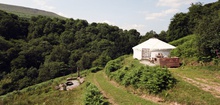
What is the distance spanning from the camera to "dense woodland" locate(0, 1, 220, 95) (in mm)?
34781

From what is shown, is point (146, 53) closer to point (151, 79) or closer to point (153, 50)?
point (153, 50)

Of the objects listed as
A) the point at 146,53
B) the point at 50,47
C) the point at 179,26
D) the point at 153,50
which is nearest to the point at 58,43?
the point at 50,47

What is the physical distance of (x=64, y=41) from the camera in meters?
63.4

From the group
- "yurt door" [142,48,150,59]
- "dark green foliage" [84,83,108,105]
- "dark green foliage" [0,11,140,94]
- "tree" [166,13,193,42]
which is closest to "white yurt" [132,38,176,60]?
"yurt door" [142,48,150,59]

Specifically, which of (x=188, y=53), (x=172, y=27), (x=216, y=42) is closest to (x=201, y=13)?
(x=172, y=27)

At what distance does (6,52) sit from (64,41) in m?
19.8

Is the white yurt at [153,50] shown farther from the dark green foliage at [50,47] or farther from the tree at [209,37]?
the dark green foliage at [50,47]

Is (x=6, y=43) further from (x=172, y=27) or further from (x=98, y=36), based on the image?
(x=172, y=27)

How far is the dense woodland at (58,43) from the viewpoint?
114ft

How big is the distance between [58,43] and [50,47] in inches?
267

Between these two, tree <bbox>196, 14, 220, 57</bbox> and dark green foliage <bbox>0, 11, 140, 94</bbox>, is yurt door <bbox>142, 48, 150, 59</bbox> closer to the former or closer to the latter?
tree <bbox>196, 14, 220, 57</bbox>

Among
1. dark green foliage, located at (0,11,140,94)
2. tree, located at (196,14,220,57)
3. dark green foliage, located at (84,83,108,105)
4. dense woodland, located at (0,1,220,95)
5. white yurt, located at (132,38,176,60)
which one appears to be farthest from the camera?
dark green foliage, located at (0,11,140,94)

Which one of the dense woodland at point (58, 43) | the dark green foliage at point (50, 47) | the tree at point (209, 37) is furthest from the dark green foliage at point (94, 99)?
the dark green foliage at point (50, 47)

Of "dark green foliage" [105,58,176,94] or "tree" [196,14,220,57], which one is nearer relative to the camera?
"dark green foliage" [105,58,176,94]
